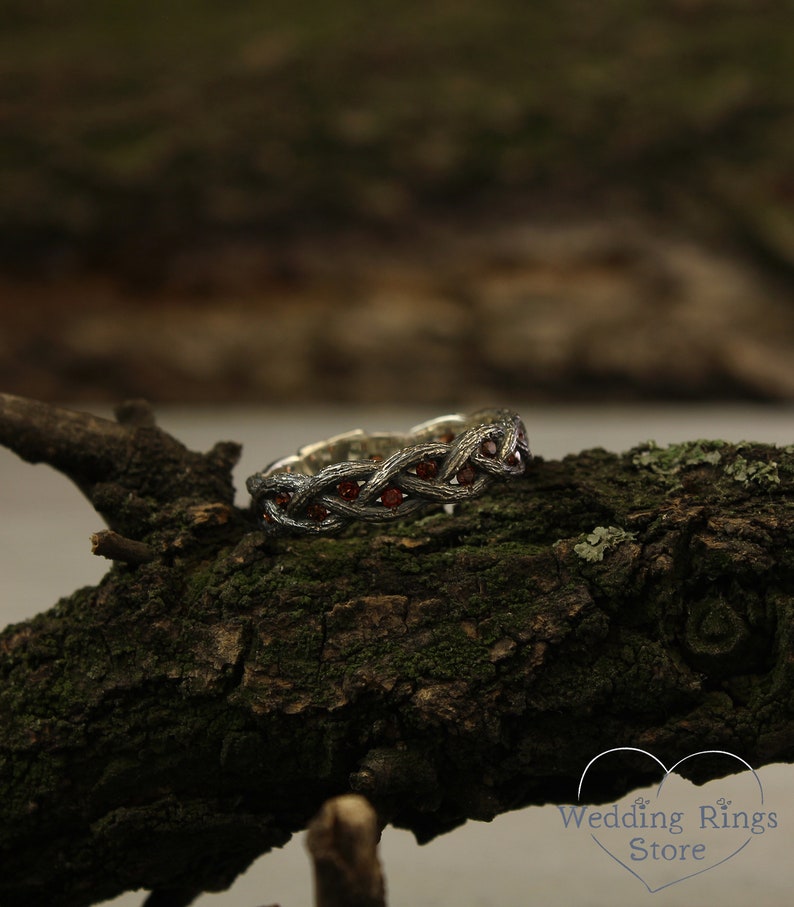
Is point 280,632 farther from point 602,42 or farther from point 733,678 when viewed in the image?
point 602,42

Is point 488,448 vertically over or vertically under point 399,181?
under

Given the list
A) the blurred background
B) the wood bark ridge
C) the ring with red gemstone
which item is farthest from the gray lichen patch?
the blurred background

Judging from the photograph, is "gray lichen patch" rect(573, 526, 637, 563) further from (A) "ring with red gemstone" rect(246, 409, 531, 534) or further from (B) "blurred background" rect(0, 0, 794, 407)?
(B) "blurred background" rect(0, 0, 794, 407)

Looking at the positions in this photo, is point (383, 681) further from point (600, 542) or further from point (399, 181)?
point (399, 181)

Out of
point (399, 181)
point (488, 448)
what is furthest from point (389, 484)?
point (399, 181)

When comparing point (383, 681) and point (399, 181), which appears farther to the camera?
point (399, 181)

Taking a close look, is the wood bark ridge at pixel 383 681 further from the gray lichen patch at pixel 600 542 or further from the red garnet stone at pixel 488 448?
the red garnet stone at pixel 488 448
